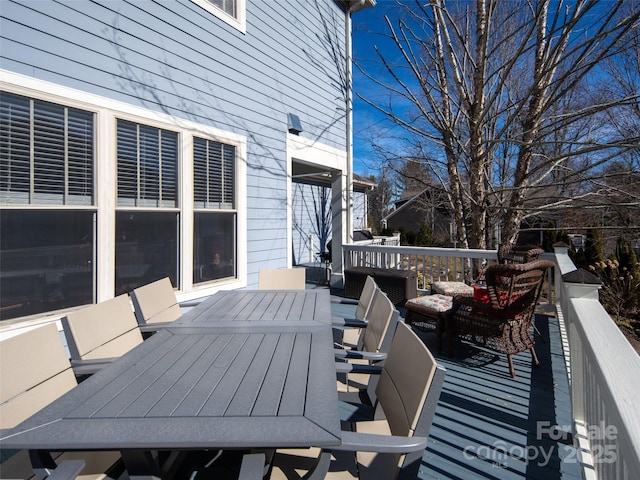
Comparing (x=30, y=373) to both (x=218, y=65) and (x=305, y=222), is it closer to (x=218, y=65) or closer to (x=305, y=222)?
(x=218, y=65)

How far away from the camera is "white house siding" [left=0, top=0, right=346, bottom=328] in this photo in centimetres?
265

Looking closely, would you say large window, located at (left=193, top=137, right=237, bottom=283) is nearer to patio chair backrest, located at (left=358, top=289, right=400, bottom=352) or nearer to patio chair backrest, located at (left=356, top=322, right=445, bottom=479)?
patio chair backrest, located at (left=358, top=289, right=400, bottom=352)

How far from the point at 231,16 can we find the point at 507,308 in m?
4.48

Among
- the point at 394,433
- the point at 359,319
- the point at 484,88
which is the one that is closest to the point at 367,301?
the point at 359,319

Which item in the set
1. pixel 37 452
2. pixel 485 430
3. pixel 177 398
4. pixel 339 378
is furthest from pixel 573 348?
pixel 37 452

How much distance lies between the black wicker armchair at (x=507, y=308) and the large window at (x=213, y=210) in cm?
276

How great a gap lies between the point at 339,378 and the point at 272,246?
326cm

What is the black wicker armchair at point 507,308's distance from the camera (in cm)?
293

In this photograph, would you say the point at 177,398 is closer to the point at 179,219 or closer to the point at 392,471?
the point at 392,471

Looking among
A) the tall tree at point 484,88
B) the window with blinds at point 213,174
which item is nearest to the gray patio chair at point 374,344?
the window with blinds at point 213,174

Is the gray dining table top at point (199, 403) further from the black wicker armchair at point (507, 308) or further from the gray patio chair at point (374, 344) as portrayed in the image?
the black wicker armchair at point (507, 308)

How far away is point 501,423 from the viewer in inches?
90.1

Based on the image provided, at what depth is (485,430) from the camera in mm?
2215

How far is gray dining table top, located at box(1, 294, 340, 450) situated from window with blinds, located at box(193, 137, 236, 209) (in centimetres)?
241
